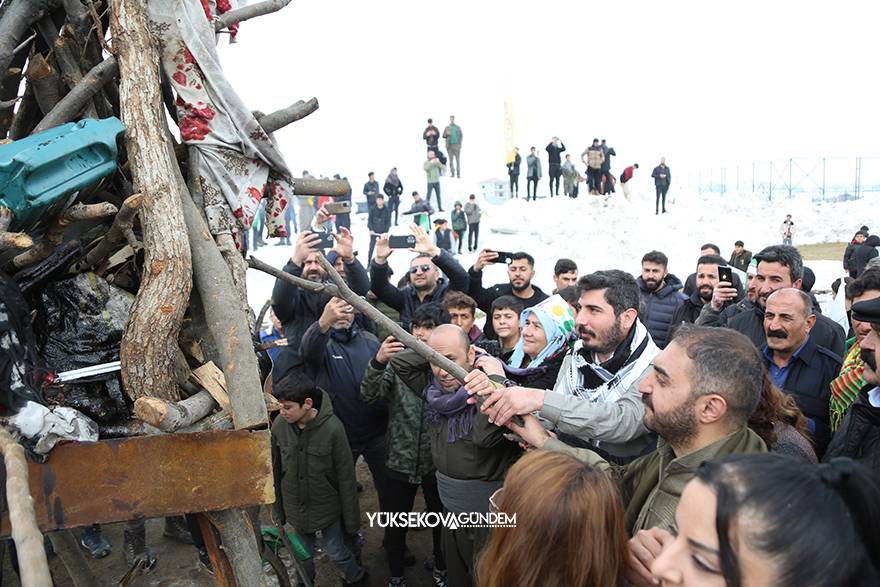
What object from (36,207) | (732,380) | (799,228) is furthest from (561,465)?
(799,228)

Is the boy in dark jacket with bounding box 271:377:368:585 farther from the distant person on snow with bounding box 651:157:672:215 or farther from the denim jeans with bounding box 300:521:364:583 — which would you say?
the distant person on snow with bounding box 651:157:672:215

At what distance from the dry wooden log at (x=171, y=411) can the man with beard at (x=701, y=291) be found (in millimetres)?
4473

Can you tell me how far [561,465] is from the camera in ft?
5.90

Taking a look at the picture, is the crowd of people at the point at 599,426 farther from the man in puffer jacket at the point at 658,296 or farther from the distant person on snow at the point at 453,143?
the distant person on snow at the point at 453,143

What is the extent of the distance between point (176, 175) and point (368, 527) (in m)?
3.78

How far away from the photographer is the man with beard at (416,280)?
17.6 ft

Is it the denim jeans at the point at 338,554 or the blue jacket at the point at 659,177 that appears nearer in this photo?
the denim jeans at the point at 338,554

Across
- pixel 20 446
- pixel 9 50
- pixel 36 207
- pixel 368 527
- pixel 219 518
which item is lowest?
pixel 368 527

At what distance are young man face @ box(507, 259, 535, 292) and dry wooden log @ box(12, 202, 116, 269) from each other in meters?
3.88

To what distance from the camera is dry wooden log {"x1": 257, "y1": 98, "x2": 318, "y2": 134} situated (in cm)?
300

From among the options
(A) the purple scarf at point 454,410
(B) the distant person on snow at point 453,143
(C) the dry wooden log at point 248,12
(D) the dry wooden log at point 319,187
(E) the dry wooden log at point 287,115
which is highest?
(B) the distant person on snow at point 453,143

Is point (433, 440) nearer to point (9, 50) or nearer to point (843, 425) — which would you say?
point (843, 425)

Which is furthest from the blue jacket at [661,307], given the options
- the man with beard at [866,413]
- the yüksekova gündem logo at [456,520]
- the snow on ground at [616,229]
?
the snow on ground at [616,229]

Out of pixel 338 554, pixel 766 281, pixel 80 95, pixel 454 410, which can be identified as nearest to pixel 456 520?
Answer: pixel 454 410
